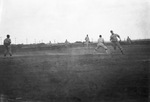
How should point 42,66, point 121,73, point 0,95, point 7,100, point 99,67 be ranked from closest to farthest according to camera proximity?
point 7,100 → point 0,95 → point 121,73 → point 99,67 → point 42,66

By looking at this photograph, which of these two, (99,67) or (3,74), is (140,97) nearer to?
(99,67)

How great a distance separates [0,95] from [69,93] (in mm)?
2759

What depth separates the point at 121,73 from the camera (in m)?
11.0

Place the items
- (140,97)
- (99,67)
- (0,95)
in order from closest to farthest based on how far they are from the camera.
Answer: (140,97) → (0,95) → (99,67)

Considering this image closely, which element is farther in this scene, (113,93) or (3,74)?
(3,74)

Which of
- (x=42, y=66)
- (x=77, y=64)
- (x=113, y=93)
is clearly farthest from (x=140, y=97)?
(x=42, y=66)

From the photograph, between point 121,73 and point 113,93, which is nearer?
point 113,93

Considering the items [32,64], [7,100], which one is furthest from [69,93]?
[32,64]

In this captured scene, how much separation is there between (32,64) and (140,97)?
25.5 feet

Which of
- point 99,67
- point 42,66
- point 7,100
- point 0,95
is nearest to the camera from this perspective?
point 7,100

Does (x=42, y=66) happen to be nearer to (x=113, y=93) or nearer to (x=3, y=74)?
(x=3, y=74)

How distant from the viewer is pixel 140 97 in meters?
8.45

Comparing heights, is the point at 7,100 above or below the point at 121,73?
below

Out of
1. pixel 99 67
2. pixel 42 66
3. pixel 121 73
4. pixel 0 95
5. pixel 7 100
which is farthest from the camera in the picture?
pixel 42 66
